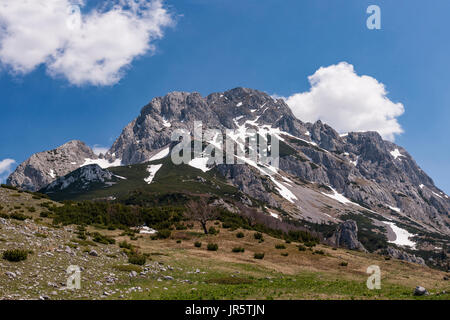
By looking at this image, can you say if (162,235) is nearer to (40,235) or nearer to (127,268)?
(40,235)

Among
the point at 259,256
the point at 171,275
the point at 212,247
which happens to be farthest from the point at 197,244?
the point at 171,275

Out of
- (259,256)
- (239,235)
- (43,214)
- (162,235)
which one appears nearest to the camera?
(259,256)

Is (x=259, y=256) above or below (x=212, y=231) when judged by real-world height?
below

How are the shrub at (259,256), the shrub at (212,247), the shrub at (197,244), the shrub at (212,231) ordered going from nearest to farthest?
the shrub at (259,256) < the shrub at (212,247) < the shrub at (197,244) < the shrub at (212,231)

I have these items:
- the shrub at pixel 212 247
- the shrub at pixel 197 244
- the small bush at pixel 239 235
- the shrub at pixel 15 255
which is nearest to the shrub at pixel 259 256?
the shrub at pixel 212 247

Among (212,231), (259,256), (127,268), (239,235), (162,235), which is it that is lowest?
(259,256)

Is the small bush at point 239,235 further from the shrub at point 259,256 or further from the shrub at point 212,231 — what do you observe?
the shrub at point 259,256

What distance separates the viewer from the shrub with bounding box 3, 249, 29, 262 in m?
19.4

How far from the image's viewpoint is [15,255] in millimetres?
19516

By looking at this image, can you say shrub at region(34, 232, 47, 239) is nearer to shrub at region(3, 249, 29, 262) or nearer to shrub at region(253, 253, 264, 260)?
shrub at region(3, 249, 29, 262)

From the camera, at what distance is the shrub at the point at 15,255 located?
19406 mm

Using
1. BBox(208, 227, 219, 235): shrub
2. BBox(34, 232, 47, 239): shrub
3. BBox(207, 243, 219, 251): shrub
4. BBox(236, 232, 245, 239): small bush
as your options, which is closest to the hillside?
BBox(34, 232, 47, 239): shrub
